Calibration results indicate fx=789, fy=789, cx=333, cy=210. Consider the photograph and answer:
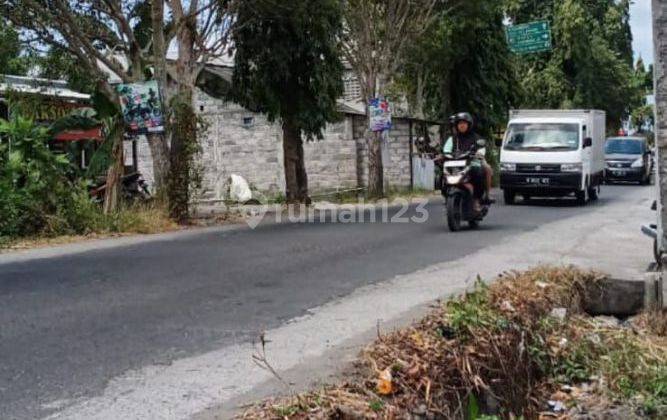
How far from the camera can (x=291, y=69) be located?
1831 centimetres

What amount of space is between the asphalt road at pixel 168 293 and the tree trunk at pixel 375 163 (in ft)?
32.5

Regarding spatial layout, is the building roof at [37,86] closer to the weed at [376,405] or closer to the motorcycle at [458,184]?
the motorcycle at [458,184]

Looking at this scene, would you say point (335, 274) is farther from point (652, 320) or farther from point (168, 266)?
point (652, 320)

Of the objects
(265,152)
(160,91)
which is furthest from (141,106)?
(265,152)

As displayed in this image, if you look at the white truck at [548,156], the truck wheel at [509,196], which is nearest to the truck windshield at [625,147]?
the white truck at [548,156]

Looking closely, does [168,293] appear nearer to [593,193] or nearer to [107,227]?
[107,227]

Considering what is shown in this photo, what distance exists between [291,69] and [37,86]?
5579 mm

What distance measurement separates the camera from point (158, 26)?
1462 cm

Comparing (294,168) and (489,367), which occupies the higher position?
(294,168)

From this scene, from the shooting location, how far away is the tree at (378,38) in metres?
22.3

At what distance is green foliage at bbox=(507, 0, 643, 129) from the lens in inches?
1702

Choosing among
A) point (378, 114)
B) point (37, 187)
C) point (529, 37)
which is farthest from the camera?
point (529, 37)

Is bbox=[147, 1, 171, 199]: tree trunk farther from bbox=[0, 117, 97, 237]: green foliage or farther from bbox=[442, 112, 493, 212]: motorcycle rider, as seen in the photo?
bbox=[442, 112, 493, 212]: motorcycle rider

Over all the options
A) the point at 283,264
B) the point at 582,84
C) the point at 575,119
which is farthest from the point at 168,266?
the point at 582,84
